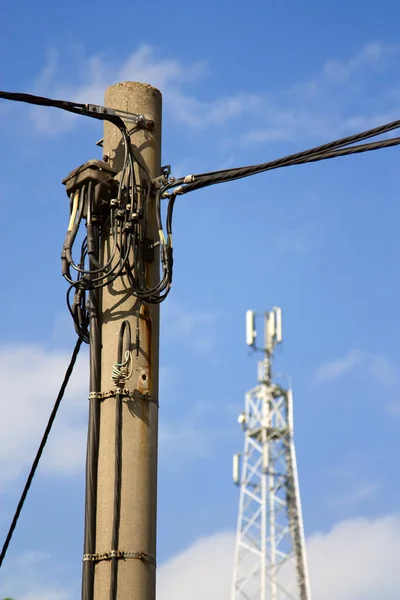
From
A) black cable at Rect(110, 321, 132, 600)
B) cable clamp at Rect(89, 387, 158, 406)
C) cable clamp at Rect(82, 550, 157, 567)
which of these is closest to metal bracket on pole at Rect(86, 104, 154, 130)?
black cable at Rect(110, 321, 132, 600)

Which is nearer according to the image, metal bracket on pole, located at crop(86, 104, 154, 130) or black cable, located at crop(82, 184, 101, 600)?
black cable, located at crop(82, 184, 101, 600)

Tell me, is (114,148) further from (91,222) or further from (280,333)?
(280,333)

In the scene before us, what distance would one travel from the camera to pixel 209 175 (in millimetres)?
7910

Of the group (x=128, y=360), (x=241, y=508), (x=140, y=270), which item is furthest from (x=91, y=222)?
(x=241, y=508)

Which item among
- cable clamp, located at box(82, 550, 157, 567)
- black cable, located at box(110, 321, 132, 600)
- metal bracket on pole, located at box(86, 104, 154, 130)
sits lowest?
cable clamp, located at box(82, 550, 157, 567)

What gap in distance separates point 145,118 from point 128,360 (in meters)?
1.70

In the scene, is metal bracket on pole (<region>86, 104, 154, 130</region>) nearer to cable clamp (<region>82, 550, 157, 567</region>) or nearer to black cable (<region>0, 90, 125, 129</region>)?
black cable (<region>0, 90, 125, 129</region>)

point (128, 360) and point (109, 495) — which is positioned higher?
point (128, 360)

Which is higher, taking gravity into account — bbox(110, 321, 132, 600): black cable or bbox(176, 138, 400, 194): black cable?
bbox(176, 138, 400, 194): black cable

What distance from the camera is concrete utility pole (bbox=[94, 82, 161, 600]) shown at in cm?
688

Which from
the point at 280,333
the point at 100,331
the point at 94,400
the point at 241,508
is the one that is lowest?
the point at 94,400

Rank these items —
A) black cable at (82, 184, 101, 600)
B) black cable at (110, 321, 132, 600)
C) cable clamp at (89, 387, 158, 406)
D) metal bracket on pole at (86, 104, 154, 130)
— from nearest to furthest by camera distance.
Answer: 1. black cable at (110, 321, 132, 600)
2. black cable at (82, 184, 101, 600)
3. cable clamp at (89, 387, 158, 406)
4. metal bracket on pole at (86, 104, 154, 130)

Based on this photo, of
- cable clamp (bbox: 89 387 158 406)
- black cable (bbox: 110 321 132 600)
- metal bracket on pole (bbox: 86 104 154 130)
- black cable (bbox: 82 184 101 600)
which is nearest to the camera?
black cable (bbox: 110 321 132 600)

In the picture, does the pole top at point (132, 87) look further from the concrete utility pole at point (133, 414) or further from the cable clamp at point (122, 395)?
the cable clamp at point (122, 395)
